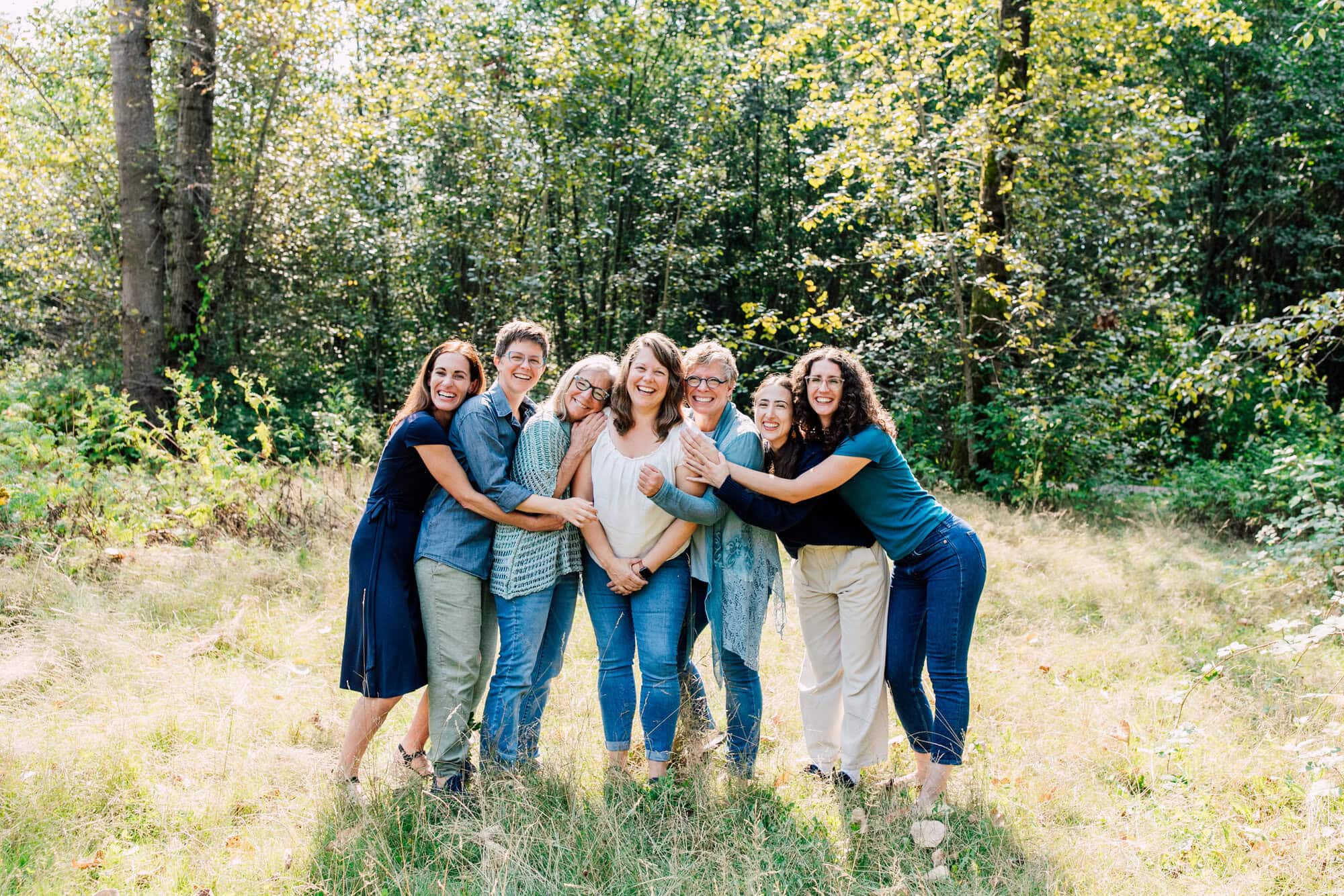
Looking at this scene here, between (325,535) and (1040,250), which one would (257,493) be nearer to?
(325,535)

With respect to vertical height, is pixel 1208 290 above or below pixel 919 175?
below

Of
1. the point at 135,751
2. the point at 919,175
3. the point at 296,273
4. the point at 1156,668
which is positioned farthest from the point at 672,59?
the point at 135,751

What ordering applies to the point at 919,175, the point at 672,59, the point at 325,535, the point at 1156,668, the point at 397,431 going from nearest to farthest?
the point at 397,431 < the point at 1156,668 < the point at 325,535 < the point at 919,175 < the point at 672,59

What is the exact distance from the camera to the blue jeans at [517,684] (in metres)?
3.57

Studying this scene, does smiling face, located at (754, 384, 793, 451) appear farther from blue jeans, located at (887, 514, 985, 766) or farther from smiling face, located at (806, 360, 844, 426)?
blue jeans, located at (887, 514, 985, 766)

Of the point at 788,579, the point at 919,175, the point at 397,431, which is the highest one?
the point at 919,175

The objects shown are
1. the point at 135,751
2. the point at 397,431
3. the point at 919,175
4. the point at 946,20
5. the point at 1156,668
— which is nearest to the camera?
the point at 397,431

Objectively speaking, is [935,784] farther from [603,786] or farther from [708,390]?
[708,390]

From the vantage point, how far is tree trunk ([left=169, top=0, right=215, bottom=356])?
396 inches

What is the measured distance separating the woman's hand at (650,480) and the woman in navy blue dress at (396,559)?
41 cm

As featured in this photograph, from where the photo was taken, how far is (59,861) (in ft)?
10.3

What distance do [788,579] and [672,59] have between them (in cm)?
1128

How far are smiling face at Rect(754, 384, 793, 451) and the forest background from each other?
4.89 metres

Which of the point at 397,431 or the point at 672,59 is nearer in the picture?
the point at 397,431
